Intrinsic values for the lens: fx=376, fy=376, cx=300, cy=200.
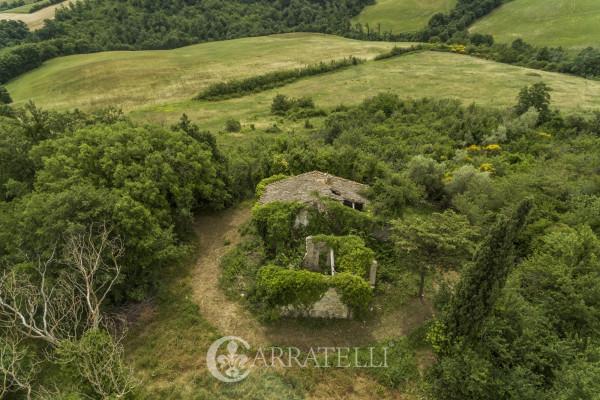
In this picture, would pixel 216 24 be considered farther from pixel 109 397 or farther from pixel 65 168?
pixel 109 397

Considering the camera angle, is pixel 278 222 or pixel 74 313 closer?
pixel 74 313

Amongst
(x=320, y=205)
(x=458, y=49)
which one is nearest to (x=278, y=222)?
(x=320, y=205)

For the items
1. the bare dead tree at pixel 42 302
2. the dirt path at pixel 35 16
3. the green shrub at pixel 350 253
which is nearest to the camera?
the bare dead tree at pixel 42 302

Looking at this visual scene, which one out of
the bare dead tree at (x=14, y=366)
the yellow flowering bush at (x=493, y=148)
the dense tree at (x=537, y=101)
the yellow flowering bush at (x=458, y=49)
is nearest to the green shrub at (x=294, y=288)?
the bare dead tree at (x=14, y=366)

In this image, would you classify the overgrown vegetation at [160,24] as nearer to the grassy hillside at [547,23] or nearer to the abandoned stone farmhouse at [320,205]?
the grassy hillside at [547,23]

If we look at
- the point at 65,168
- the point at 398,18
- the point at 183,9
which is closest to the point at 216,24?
the point at 183,9

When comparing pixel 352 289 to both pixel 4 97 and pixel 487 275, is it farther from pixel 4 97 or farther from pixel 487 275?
pixel 4 97

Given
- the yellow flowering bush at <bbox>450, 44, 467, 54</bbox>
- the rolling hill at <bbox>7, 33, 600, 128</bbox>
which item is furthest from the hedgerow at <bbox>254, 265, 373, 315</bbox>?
the yellow flowering bush at <bbox>450, 44, 467, 54</bbox>
